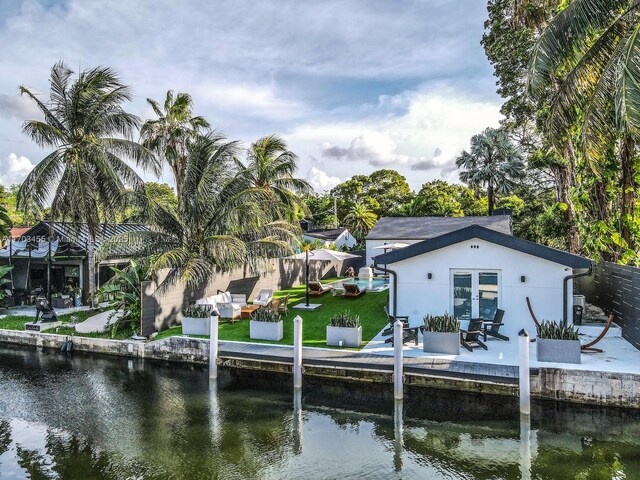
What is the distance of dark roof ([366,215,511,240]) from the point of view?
86.5 ft

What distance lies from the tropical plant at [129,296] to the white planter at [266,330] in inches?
152

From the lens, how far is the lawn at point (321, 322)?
12352mm

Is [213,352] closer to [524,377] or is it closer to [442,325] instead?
[442,325]

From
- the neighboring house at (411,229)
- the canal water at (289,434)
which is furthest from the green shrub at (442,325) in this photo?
the neighboring house at (411,229)

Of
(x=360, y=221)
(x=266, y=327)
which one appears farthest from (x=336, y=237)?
(x=266, y=327)

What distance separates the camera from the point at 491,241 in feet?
39.0

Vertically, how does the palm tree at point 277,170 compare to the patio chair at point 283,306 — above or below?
above

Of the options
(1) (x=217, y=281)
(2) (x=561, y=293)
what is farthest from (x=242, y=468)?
(1) (x=217, y=281)

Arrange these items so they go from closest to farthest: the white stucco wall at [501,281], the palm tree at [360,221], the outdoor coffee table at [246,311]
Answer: the white stucco wall at [501,281] → the outdoor coffee table at [246,311] → the palm tree at [360,221]

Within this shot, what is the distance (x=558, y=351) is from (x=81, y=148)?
56.9 feet

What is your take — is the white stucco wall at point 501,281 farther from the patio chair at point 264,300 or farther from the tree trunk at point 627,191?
the patio chair at point 264,300

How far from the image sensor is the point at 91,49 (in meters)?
15.4

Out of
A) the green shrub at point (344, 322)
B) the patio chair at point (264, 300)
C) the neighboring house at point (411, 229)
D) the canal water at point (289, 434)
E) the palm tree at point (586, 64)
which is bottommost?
the canal water at point (289, 434)

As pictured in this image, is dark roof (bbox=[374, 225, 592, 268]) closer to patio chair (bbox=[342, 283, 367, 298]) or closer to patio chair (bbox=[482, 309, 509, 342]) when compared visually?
patio chair (bbox=[482, 309, 509, 342])
